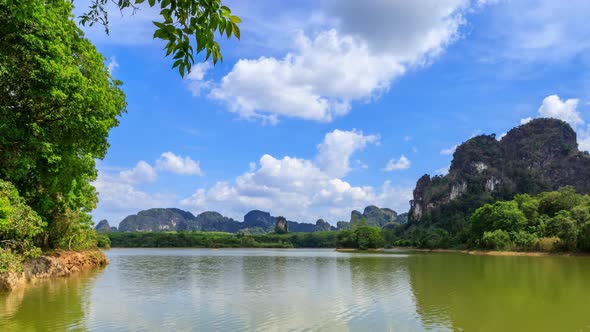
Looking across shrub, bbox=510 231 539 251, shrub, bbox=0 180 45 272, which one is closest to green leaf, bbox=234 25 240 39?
shrub, bbox=0 180 45 272

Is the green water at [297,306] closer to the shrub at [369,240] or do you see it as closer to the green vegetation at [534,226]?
the green vegetation at [534,226]

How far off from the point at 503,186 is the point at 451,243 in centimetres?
7740

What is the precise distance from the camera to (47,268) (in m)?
32.8

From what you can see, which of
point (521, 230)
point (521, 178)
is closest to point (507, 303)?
point (521, 230)

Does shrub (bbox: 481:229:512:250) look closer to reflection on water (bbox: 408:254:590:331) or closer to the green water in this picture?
reflection on water (bbox: 408:254:590:331)

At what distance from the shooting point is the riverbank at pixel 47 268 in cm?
2486

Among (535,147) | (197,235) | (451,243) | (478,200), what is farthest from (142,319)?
(535,147)

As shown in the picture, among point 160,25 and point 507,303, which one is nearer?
point 160,25

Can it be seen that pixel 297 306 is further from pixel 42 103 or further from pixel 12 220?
pixel 42 103

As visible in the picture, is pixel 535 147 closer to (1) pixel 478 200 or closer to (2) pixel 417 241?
(1) pixel 478 200

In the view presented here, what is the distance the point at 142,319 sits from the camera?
688 inches

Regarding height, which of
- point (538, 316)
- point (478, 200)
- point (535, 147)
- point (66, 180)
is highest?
point (535, 147)

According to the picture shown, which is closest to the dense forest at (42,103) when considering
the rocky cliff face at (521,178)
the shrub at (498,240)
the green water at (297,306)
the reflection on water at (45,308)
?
the reflection on water at (45,308)

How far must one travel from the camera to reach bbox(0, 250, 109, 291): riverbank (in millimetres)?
24859
